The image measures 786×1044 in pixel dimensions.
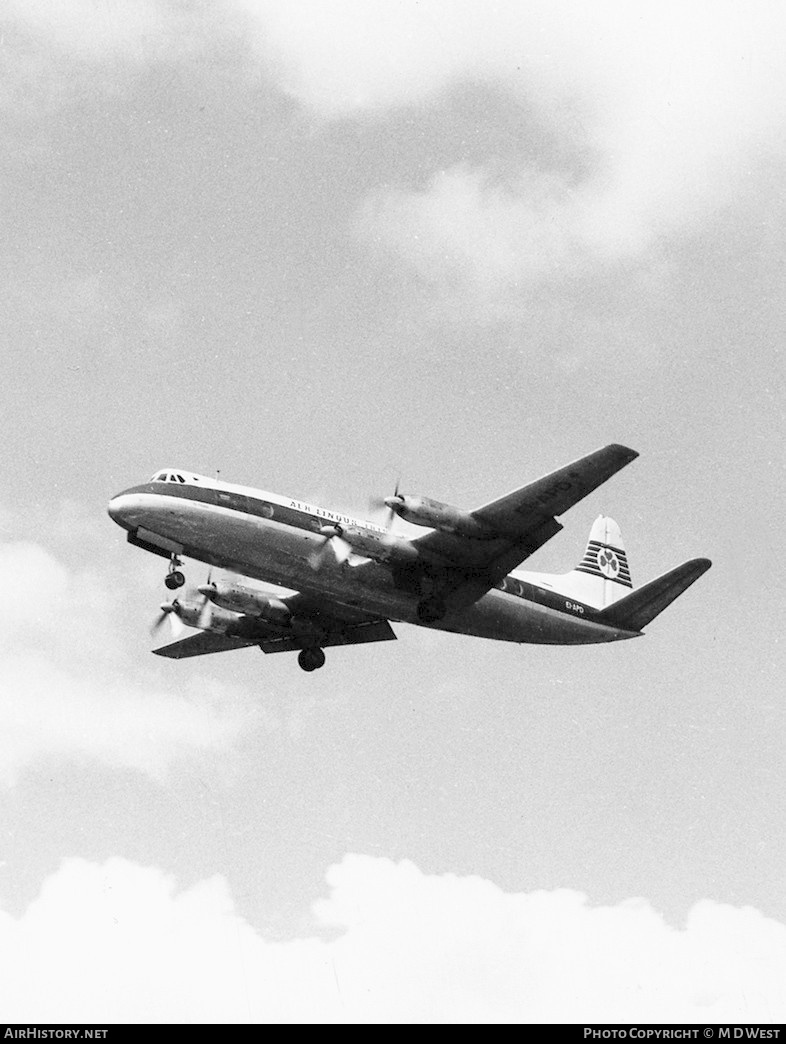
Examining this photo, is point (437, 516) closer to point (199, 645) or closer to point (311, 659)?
point (311, 659)

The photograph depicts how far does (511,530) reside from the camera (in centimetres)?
3728

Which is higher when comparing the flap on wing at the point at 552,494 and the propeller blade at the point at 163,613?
the propeller blade at the point at 163,613

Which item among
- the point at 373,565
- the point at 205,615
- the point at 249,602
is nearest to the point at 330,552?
the point at 373,565

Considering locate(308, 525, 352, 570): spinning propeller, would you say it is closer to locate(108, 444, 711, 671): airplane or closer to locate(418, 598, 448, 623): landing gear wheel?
locate(108, 444, 711, 671): airplane

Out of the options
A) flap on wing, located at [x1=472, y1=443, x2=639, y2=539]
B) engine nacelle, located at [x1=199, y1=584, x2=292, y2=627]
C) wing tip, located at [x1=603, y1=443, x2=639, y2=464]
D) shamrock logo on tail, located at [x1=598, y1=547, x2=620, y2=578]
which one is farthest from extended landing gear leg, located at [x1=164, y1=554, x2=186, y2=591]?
shamrock logo on tail, located at [x1=598, y1=547, x2=620, y2=578]

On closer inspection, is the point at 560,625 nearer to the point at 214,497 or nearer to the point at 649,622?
the point at 649,622

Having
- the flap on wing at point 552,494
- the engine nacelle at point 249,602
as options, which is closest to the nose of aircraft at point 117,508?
the engine nacelle at point 249,602

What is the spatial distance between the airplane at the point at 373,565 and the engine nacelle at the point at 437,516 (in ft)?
0.13

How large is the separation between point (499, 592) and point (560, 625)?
2854 millimetres

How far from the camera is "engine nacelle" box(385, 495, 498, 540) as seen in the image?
35875 mm

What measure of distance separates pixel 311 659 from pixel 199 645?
4623mm

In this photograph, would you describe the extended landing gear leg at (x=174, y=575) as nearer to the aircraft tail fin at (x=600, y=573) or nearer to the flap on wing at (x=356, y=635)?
the flap on wing at (x=356, y=635)

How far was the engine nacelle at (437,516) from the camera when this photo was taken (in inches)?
1412
